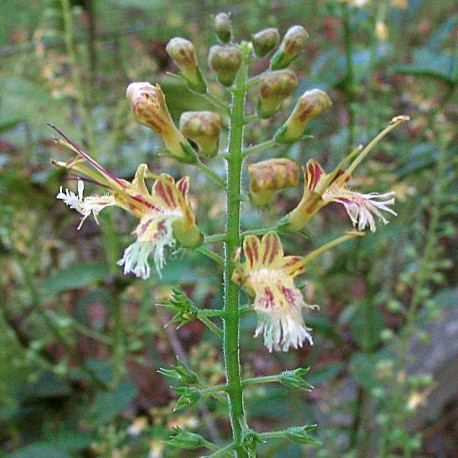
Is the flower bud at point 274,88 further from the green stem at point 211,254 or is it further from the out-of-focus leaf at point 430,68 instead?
the out-of-focus leaf at point 430,68

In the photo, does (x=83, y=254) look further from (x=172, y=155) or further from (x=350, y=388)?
(x=172, y=155)

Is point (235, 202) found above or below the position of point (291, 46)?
below

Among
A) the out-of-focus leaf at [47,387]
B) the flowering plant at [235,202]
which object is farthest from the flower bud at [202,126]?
the out-of-focus leaf at [47,387]

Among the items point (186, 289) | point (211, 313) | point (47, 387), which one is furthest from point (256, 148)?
point (186, 289)

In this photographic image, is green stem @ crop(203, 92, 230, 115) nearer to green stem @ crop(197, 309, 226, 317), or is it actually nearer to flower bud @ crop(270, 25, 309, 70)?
flower bud @ crop(270, 25, 309, 70)

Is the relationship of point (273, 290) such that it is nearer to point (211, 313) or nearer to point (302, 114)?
point (211, 313)

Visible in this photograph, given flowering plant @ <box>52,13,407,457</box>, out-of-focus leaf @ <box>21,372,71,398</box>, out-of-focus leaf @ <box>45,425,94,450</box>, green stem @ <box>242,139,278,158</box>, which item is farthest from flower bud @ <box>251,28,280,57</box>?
out-of-focus leaf @ <box>21,372,71,398</box>
